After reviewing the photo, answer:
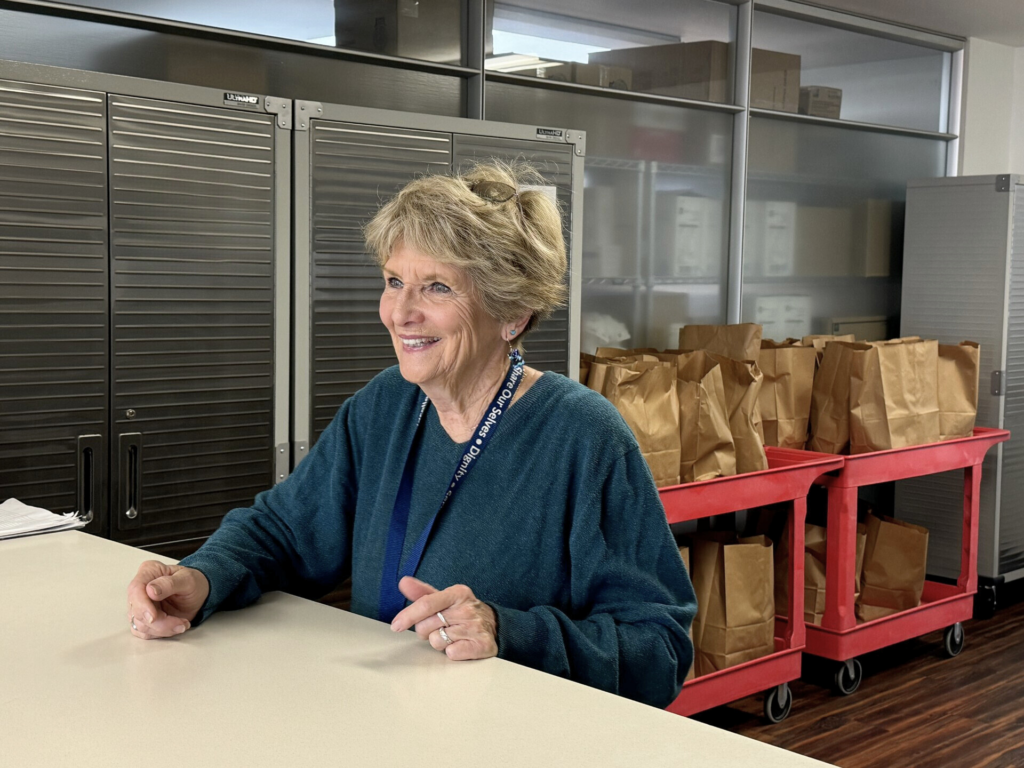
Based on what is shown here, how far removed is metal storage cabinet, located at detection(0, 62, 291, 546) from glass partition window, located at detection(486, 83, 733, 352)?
58.7 inches

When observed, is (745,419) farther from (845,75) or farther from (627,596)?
(845,75)

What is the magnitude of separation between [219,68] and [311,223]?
831mm

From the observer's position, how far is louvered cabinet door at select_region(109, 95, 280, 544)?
97.8 inches

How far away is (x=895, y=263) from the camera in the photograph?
532 centimetres

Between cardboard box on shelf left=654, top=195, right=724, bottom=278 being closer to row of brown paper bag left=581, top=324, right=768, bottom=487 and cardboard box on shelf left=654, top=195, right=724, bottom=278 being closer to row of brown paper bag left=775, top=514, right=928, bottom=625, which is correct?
row of brown paper bag left=581, top=324, right=768, bottom=487

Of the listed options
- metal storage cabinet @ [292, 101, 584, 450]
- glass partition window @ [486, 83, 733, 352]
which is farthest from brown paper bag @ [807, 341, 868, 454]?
metal storage cabinet @ [292, 101, 584, 450]

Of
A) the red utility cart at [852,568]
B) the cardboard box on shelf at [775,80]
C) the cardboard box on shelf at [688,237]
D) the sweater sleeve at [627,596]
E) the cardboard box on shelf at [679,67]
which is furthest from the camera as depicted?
the cardboard box on shelf at [775,80]

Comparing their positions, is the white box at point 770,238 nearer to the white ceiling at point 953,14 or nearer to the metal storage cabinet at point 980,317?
the metal storage cabinet at point 980,317

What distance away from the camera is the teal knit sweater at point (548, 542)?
1.49m

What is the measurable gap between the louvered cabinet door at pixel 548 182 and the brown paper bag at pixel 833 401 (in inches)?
47.6

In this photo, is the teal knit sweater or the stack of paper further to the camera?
the stack of paper

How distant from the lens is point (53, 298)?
2381 millimetres

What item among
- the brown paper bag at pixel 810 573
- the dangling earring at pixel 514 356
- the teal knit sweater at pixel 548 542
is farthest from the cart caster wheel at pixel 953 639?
the dangling earring at pixel 514 356

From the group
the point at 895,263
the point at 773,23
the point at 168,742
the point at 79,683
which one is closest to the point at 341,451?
the point at 79,683
